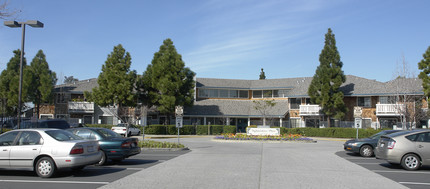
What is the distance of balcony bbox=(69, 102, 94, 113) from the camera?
4431cm

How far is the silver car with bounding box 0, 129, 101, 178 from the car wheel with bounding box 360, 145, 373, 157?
1234 centimetres

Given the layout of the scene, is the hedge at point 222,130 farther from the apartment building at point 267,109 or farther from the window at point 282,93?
the window at point 282,93

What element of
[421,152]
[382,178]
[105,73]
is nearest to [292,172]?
[382,178]

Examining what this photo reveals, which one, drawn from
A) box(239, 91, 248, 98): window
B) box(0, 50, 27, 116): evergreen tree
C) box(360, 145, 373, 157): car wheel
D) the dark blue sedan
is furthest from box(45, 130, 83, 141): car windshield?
box(239, 91, 248, 98): window

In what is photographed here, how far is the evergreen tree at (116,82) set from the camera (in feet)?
127

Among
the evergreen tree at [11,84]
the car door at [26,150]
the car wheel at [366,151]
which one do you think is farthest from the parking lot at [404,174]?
the evergreen tree at [11,84]

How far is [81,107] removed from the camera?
4456 cm

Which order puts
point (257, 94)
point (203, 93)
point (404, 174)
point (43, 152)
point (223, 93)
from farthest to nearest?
point (257, 94) < point (223, 93) < point (203, 93) < point (404, 174) < point (43, 152)

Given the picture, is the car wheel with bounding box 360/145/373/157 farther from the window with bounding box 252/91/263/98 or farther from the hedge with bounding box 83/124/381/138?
the window with bounding box 252/91/263/98

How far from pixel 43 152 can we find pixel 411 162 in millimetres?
11391

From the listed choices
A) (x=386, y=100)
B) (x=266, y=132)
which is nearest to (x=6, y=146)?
(x=266, y=132)

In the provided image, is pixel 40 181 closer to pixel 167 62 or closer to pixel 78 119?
pixel 167 62

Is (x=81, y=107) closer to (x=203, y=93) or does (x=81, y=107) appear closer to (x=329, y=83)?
(x=203, y=93)

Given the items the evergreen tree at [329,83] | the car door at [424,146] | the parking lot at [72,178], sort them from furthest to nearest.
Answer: the evergreen tree at [329,83]
the car door at [424,146]
the parking lot at [72,178]
